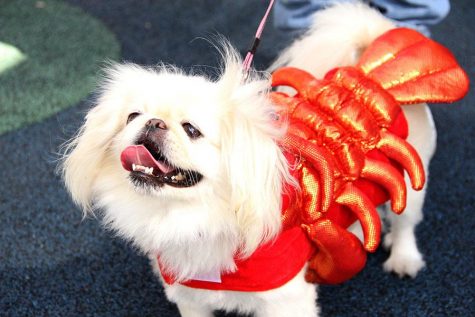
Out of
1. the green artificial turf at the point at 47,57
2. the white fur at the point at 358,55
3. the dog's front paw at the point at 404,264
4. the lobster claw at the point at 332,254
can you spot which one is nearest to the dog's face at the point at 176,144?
the lobster claw at the point at 332,254

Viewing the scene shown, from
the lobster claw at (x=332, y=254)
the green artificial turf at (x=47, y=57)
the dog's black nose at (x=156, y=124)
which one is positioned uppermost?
the dog's black nose at (x=156, y=124)

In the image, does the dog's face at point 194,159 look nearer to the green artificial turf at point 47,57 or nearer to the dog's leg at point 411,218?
the dog's leg at point 411,218

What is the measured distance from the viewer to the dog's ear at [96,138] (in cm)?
99

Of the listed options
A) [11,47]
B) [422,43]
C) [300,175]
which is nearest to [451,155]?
[422,43]

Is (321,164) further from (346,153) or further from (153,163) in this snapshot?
(153,163)

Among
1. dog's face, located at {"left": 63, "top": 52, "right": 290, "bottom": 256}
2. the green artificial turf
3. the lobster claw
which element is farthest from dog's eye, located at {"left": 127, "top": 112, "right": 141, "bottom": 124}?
the green artificial turf

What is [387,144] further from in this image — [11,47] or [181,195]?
[11,47]

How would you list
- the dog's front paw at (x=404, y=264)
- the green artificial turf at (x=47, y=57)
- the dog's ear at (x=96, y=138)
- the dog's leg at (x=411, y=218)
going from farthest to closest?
the green artificial turf at (x=47, y=57)
the dog's front paw at (x=404, y=264)
the dog's leg at (x=411, y=218)
the dog's ear at (x=96, y=138)

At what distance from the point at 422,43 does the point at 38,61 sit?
1577 millimetres

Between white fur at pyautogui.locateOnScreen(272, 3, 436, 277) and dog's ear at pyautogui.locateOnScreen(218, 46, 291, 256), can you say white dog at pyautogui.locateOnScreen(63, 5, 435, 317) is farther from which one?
white fur at pyautogui.locateOnScreen(272, 3, 436, 277)

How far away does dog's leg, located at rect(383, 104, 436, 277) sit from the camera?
132cm

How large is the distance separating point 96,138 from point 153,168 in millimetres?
153

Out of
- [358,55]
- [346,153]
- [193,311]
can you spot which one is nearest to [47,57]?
[358,55]

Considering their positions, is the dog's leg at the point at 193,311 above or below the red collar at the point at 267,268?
below
